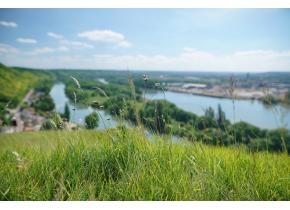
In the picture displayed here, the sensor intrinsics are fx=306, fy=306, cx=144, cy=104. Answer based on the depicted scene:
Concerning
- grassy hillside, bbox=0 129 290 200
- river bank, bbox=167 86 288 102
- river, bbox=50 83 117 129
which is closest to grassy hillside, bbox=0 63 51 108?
river, bbox=50 83 117 129

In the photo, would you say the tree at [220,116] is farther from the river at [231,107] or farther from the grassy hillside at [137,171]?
the grassy hillside at [137,171]

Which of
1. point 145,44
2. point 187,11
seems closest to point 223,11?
point 187,11

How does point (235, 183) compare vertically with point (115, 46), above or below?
below

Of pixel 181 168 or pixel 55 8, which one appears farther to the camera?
pixel 55 8

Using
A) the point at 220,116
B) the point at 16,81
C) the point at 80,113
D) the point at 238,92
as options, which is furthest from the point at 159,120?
the point at 16,81

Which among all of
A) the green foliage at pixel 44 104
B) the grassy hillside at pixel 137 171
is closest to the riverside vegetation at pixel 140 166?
the grassy hillside at pixel 137 171
